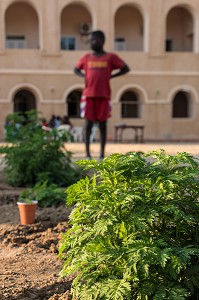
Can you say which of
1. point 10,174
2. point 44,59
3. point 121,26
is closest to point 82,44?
point 121,26

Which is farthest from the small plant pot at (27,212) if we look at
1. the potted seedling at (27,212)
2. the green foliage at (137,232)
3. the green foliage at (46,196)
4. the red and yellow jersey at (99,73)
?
the red and yellow jersey at (99,73)

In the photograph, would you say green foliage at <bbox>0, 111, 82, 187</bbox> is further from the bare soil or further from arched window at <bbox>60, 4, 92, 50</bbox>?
arched window at <bbox>60, 4, 92, 50</bbox>

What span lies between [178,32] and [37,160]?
22788mm

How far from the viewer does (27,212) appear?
399cm

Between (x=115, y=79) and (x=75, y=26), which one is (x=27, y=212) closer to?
(x=115, y=79)

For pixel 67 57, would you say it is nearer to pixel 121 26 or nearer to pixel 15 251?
pixel 121 26

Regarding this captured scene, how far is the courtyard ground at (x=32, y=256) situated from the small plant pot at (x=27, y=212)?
0.08 m

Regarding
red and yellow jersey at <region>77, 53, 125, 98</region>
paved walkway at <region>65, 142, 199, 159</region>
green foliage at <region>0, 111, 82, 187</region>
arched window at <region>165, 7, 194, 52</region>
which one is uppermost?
arched window at <region>165, 7, 194, 52</region>

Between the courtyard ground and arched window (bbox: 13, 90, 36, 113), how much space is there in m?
20.9

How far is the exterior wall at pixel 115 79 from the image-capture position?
22.1 m

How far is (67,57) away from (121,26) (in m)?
5.15

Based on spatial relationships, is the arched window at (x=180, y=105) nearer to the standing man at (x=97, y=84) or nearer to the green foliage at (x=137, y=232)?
the standing man at (x=97, y=84)

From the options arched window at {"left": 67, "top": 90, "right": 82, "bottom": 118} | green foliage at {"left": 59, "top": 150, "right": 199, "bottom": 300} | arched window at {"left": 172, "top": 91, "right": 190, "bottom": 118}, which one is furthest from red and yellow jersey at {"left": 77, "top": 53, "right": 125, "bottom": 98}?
arched window at {"left": 172, "top": 91, "right": 190, "bottom": 118}

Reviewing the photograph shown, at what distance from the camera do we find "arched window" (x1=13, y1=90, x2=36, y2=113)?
25078mm
